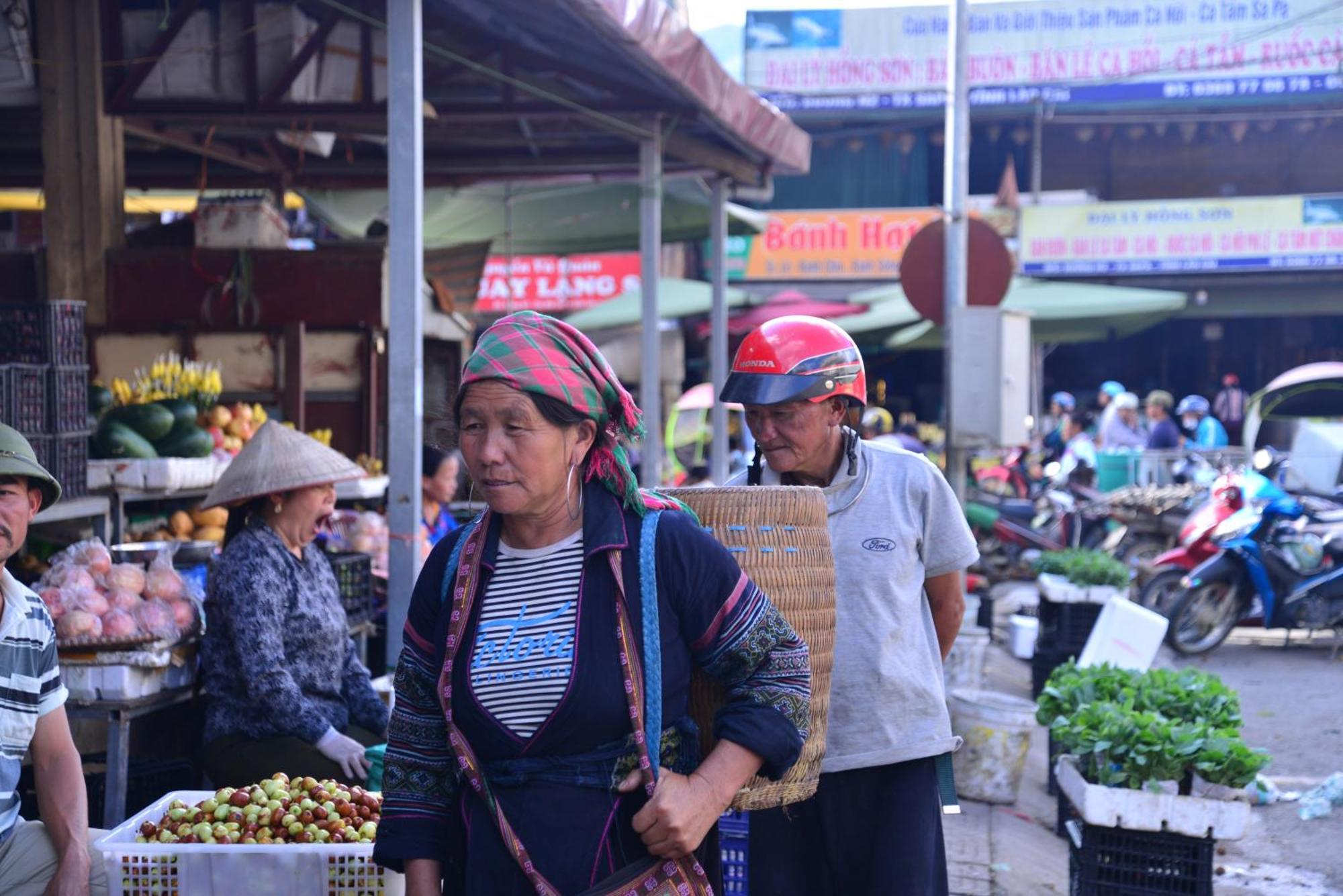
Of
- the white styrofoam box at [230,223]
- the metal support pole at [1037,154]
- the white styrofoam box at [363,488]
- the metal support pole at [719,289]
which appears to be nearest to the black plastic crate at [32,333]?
the white styrofoam box at [363,488]

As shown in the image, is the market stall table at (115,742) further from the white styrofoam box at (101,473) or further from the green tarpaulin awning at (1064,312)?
the green tarpaulin awning at (1064,312)

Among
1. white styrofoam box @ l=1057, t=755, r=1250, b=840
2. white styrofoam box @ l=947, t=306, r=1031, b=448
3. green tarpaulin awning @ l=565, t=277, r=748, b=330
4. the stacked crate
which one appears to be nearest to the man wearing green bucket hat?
the stacked crate

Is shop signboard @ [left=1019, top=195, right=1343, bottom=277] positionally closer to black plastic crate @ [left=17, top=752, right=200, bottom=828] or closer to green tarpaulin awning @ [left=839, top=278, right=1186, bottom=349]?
green tarpaulin awning @ [left=839, top=278, right=1186, bottom=349]

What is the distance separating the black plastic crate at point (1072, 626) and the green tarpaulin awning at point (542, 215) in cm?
402

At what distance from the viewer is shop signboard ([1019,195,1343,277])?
1983 cm

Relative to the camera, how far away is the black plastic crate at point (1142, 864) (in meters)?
4.20

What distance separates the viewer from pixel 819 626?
255cm

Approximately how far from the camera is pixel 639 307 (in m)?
16.6

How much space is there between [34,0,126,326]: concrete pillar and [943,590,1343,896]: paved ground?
5.59 meters

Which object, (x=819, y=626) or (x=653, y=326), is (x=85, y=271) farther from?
(x=819, y=626)

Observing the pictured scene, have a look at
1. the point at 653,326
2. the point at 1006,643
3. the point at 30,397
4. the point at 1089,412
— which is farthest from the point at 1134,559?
the point at 30,397

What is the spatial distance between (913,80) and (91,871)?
2030cm

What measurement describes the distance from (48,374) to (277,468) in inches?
34.1

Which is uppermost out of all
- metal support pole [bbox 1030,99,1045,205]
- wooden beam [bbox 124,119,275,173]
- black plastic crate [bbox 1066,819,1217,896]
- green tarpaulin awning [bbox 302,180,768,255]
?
metal support pole [bbox 1030,99,1045,205]
